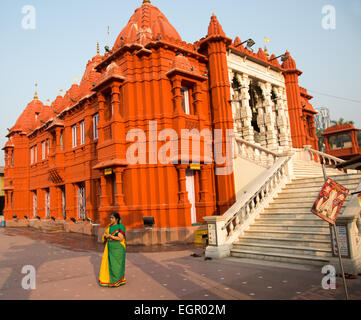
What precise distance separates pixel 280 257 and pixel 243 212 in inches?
103

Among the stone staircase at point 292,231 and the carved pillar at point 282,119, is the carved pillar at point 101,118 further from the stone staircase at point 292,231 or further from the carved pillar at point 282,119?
the carved pillar at point 282,119

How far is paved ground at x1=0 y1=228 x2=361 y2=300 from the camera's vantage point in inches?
220

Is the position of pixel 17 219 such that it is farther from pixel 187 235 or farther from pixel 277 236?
pixel 277 236

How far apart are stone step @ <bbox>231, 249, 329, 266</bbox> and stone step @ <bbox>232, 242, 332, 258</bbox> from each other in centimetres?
19

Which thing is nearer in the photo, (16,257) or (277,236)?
(277,236)

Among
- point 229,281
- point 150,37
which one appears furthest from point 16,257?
point 150,37

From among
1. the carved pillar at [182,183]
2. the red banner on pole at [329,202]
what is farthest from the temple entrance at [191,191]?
the red banner on pole at [329,202]

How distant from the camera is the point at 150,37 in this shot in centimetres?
1450

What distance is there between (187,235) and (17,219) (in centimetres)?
2208

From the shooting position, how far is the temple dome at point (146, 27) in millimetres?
14258

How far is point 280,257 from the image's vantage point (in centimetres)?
803

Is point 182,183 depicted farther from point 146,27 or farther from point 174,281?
point 146,27

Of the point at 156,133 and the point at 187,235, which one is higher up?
the point at 156,133

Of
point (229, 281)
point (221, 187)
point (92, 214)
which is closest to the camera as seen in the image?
point (229, 281)
